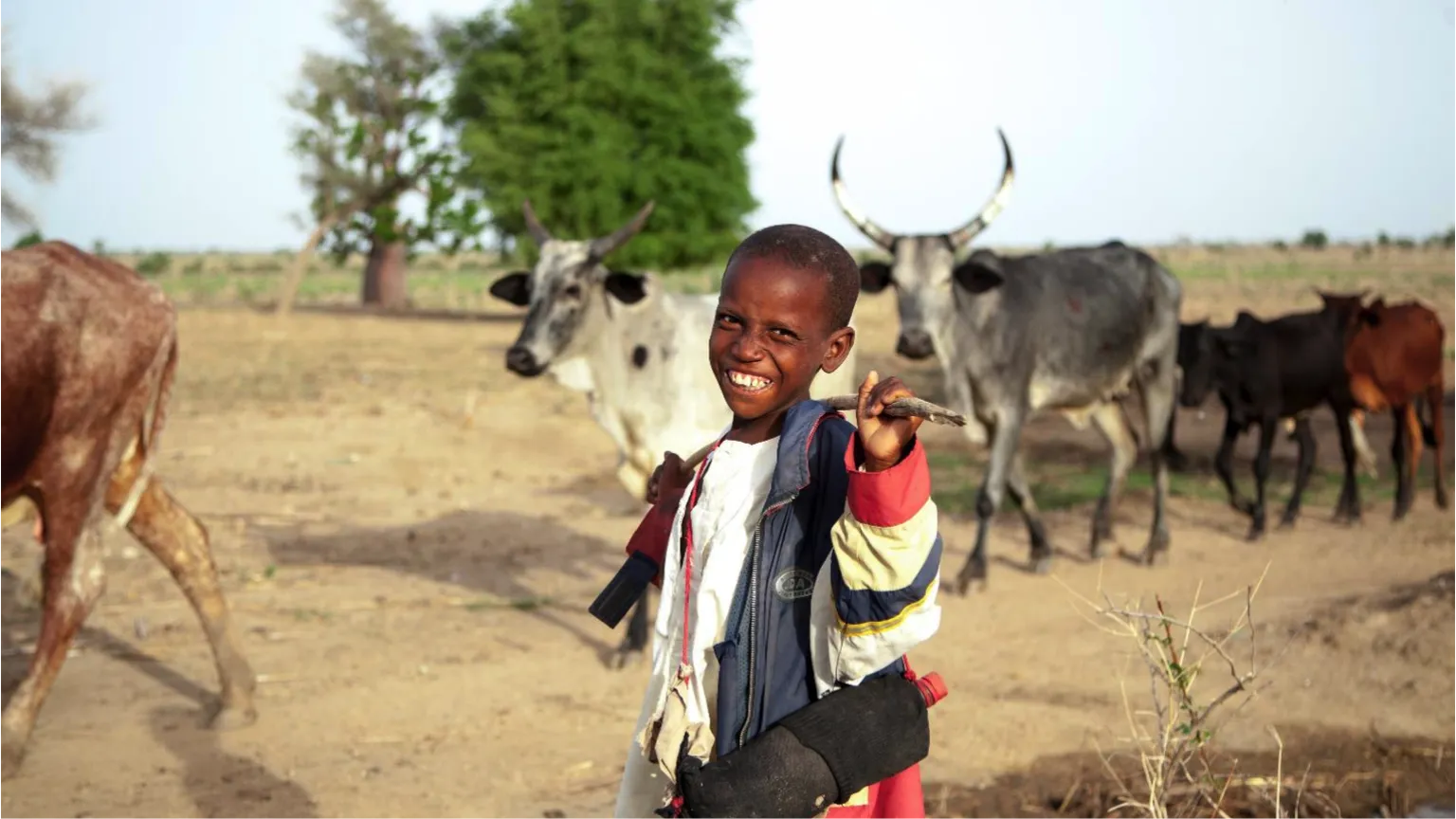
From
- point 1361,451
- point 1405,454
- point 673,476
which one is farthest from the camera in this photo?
point 1361,451

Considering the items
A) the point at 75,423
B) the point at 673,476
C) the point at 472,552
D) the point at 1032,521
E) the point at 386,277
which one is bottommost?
the point at 386,277

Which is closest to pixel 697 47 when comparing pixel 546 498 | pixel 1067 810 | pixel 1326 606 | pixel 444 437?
pixel 444 437

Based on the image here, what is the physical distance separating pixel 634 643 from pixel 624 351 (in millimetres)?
1610

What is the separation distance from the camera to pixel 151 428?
564 cm

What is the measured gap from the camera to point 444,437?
13562 millimetres

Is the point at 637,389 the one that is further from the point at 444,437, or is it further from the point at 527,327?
the point at 444,437

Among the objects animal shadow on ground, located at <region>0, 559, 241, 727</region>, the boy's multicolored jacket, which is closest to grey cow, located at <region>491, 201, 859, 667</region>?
animal shadow on ground, located at <region>0, 559, 241, 727</region>

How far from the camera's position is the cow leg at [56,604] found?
501 centimetres

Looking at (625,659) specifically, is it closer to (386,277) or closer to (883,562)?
(883,562)

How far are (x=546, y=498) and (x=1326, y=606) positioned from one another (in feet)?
18.9

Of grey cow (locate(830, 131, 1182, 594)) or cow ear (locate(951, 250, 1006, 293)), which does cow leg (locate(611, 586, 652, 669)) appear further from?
cow ear (locate(951, 250, 1006, 293))

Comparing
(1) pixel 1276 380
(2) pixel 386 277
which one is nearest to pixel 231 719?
(1) pixel 1276 380

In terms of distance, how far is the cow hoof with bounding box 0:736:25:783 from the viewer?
4.96 m

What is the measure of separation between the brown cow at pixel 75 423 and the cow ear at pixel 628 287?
241 cm
